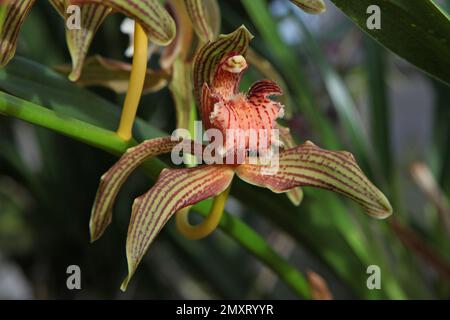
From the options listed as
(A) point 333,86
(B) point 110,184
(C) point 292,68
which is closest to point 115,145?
(B) point 110,184

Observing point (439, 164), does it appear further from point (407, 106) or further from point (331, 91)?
point (407, 106)

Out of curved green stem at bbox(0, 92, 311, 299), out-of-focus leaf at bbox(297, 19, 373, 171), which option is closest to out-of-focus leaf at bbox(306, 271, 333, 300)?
curved green stem at bbox(0, 92, 311, 299)

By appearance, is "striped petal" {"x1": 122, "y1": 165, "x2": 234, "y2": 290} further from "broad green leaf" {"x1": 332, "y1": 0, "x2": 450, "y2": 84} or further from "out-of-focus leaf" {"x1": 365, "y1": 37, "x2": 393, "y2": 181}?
"out-of-focus leaf" {"x1": 365, "y1": 37, "x2": 393, "y2": 181}

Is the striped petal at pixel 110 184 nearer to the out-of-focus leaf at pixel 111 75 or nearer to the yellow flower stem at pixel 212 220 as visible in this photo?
the yellow flower stem at pixel 212 220
